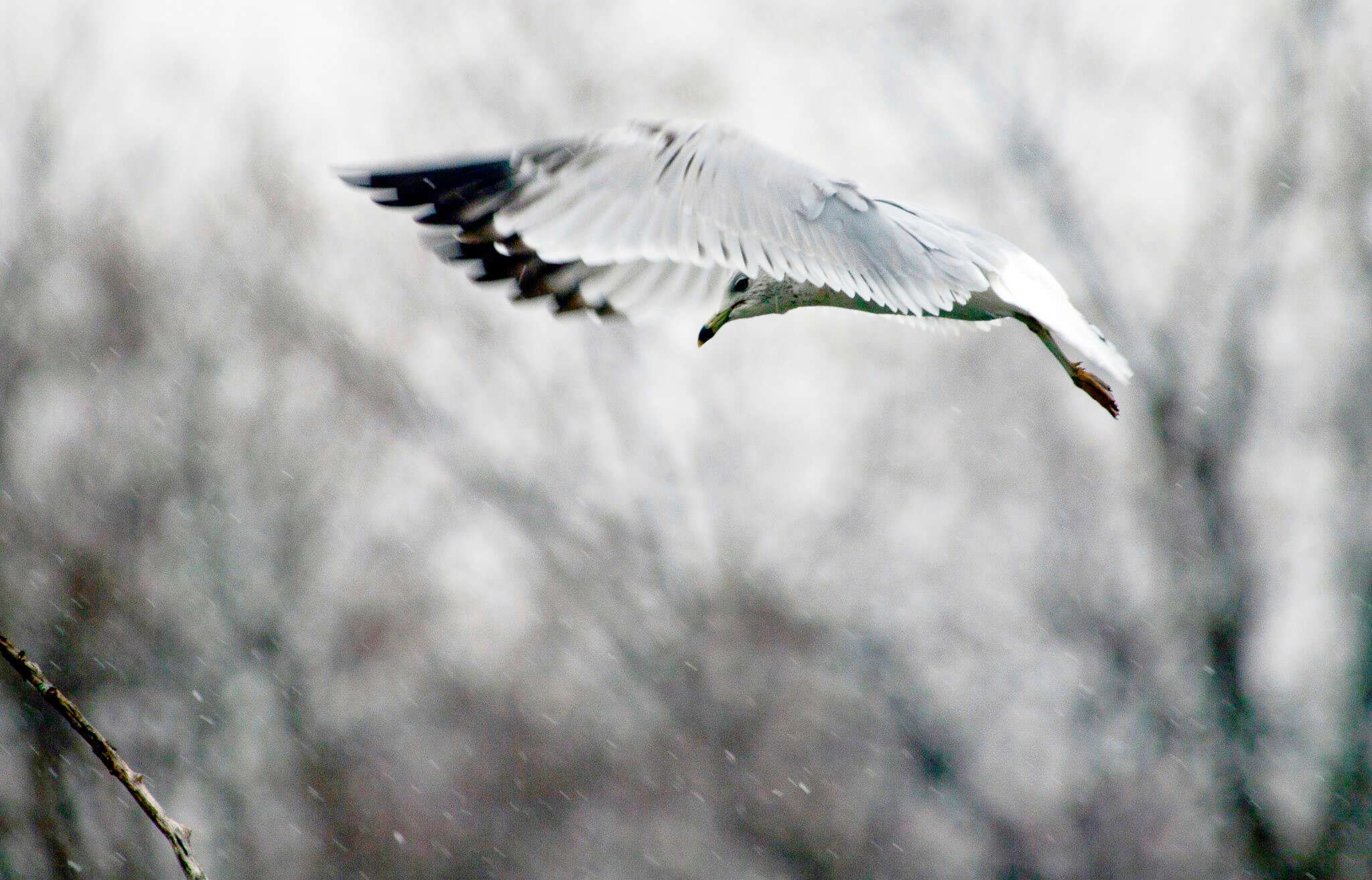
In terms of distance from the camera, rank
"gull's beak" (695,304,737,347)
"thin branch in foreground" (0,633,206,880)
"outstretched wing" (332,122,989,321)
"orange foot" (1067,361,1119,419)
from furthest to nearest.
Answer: "orange foot" (1067,361,1119,419)
"gull's beak" (695,304,737,347)
"outstretched wing" (332,122,989,321)
"thin branch in foreground" (0,633,206,880)

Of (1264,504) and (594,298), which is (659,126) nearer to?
(594,298)

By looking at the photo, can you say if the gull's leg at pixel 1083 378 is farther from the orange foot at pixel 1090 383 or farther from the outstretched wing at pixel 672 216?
the outstretched wing at pixel 672 216

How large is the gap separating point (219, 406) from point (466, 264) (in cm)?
832

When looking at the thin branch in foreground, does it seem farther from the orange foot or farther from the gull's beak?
the orange foot

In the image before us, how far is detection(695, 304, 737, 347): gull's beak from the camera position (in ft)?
7.88

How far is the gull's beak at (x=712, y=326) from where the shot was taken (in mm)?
2400

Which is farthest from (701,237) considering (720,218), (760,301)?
(760,301)

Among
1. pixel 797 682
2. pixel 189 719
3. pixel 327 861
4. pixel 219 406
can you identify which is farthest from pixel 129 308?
pixel 797 682

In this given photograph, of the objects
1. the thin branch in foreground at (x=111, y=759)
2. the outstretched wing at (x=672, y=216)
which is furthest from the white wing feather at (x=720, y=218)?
the thin branch in foreground at (x=111, y=759)

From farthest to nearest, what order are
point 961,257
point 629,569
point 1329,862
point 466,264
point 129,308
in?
point 129,308
point 629,569
point 1329,862
point 961,257
point 466,264

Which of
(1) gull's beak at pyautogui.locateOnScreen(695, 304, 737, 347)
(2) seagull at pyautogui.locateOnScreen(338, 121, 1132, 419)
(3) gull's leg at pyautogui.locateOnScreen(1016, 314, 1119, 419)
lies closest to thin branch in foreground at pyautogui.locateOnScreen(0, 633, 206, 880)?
(2) seagull at pyautogui.locateOnScreen(338, 121, 1132, 419)

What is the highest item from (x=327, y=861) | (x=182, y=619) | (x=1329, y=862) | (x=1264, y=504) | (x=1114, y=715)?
(x=1264, y=504)

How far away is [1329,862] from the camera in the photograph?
7.36 metres

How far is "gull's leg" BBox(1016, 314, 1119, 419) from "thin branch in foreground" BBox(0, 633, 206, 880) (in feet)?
6.21
